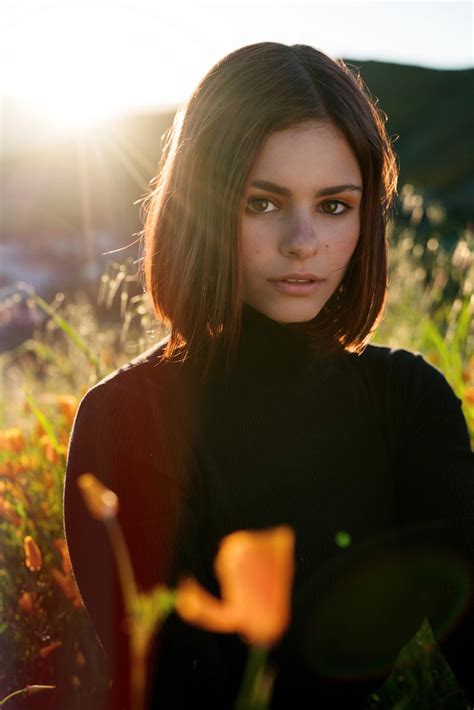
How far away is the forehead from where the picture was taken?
1225 mm

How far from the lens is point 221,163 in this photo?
1256 millimetres

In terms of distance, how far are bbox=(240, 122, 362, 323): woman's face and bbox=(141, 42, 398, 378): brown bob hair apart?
3 cm

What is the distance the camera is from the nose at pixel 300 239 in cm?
120

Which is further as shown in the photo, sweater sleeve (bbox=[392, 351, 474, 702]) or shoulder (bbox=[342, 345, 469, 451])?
→ shoulder (bbox=[342, 345, 469, 451])

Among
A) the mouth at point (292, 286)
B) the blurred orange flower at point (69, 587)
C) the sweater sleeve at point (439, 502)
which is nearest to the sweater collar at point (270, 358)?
the mouth at point (292, 286)

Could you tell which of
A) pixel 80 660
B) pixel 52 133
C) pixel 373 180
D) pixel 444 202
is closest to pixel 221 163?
pixel 373 180

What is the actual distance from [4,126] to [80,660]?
20.0 metres

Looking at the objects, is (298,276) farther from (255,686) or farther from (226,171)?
(255,686)

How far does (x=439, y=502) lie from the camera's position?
1.36m

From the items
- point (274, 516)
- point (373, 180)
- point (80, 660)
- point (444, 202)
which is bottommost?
point (444, 202)

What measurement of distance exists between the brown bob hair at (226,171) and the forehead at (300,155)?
17mm

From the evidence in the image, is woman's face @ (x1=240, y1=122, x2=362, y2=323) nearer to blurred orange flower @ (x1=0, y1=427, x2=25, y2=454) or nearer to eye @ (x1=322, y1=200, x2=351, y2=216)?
eye @ (x1=322, y1=200, x2=351, y2=216)

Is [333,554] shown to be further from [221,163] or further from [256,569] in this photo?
[256,569]

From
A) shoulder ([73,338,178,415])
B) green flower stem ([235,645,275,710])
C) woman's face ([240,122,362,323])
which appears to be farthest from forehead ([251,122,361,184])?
green flower stem ([235,645,275,710])
